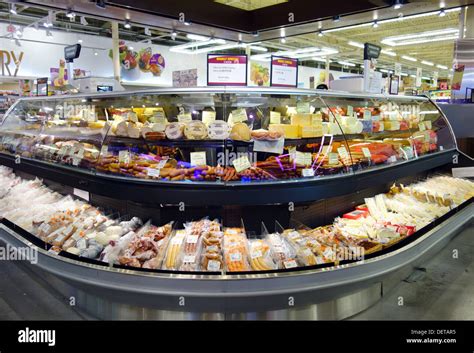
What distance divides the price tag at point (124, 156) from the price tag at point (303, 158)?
1.59m

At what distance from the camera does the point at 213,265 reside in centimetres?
301

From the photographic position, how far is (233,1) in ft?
37.3

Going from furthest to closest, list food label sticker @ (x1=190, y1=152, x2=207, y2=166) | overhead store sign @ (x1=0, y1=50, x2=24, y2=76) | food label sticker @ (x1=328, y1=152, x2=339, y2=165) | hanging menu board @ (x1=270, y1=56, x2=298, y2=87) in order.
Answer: overhead store sign @ (x1=0, y1=50, x2=24, y2=76), hanging menu board @ (x1=270, y1=56, x2=298, y2=87), food label sticker @ (x1=328, y1=152, x2=339, y2=165), food label sticker @ (x1=190, y1=152, x2=207, y2=166)

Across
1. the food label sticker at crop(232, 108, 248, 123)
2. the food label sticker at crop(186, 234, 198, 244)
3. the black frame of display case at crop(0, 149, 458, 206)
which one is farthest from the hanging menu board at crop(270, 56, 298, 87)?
the food label sticker at crop(186, 234, 198, 244)

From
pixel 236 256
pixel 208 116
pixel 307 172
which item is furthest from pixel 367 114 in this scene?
pixel 236 256

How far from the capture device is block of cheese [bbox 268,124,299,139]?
143 inches

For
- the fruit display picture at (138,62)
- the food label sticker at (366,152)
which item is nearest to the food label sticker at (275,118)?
the food label sticker at (366,152)

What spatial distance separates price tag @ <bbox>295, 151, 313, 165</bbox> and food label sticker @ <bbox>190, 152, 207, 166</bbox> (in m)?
0.84

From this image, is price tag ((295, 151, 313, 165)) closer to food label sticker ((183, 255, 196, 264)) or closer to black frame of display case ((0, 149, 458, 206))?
black frame of display case ((0, 149, 458, 206))

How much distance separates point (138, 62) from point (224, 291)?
12.1 meters

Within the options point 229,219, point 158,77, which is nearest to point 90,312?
point 229,219

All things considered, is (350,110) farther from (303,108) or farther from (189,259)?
(189,259)
